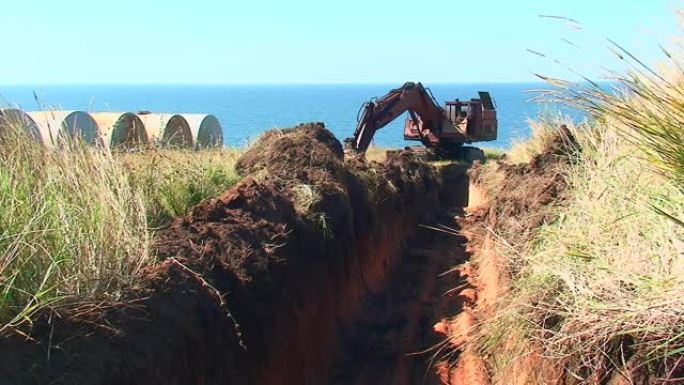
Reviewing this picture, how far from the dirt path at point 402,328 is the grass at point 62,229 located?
10.2 feet

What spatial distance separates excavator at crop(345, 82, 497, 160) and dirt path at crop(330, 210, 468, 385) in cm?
701

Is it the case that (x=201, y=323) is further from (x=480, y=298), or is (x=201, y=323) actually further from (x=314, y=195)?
(x=480, y=298)

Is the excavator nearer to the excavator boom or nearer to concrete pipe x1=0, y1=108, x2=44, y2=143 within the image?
the excavator boom

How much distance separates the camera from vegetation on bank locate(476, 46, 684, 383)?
4160mm

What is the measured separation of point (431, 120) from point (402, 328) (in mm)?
14631

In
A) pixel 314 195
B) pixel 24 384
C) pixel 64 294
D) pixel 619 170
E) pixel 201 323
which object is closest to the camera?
pixel 24 384

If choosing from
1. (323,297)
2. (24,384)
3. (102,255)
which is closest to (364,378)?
(323,297)

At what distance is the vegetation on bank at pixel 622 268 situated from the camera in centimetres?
416

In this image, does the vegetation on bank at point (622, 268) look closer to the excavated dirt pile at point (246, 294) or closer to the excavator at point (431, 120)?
the excavated dirt pile at point (246, 294)

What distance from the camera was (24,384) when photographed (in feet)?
12.2

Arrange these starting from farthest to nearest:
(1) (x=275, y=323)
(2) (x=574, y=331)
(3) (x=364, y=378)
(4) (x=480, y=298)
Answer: (4) (x=480, y=298) < (3) (x=364, y=378) < (1) (x=275, y=323) < (2) (x=574, y=331)

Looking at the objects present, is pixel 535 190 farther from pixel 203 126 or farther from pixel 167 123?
pixel 203 126

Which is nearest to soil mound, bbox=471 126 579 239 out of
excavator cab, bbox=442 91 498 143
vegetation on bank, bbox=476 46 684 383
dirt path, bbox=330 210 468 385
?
dirt path, bbox=330 210 468 385

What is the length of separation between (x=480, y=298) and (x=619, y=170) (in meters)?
4.70
